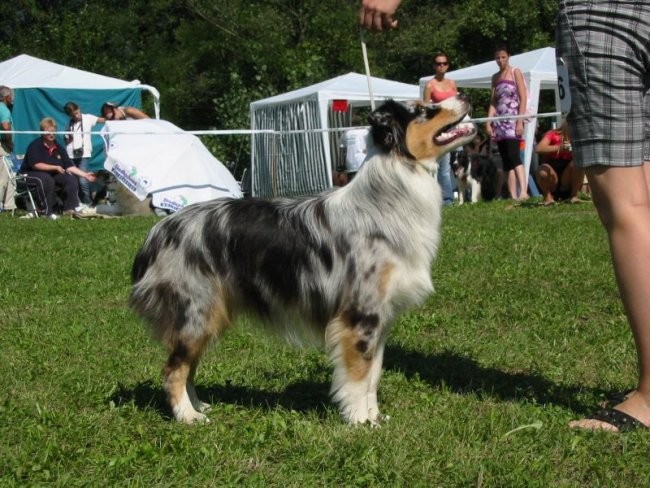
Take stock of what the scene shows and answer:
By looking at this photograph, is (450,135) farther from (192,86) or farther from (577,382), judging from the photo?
(192,86)

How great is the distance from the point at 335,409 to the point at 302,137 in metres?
15.6

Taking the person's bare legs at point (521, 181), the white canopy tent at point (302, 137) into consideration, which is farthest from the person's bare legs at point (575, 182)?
the white canopy tent at point (302, 137)

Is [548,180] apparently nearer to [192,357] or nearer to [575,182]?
[575,182]

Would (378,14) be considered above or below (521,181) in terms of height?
above

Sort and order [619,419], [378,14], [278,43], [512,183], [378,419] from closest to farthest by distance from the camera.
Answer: [619,419], [378,14], [378,419], [512,183], [278,43]

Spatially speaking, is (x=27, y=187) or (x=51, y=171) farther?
(x=51, y=171)

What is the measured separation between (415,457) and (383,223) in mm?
1071

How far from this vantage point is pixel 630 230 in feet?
12.0

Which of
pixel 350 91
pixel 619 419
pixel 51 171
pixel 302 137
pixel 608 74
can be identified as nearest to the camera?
pixel 608 74

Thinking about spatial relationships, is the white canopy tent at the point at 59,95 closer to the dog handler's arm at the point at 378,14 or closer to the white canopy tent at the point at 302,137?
the white canopy tent at the point at 302,137

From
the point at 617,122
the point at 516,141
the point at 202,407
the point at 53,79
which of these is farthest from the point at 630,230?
the point at 53,79

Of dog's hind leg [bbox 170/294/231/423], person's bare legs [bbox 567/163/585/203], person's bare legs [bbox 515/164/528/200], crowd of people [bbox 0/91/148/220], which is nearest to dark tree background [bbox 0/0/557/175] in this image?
crowd of people [bbox 0/91/148/220]

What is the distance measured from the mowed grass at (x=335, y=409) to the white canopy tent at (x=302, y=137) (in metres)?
11.3

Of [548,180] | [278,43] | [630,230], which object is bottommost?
[548,180]
